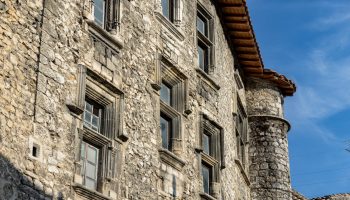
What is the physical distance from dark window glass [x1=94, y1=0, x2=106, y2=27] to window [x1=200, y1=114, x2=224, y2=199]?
355cm

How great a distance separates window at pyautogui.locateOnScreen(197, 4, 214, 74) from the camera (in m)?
15.3

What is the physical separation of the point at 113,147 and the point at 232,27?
23.8ft

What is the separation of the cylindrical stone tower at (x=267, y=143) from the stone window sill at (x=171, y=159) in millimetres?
5806

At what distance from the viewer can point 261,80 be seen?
1947 centimetres

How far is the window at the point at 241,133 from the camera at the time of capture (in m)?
17.5

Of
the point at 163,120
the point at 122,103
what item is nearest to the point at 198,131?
the point at 163,120

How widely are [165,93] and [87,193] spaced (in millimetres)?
3807

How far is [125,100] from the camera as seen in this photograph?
1141cm

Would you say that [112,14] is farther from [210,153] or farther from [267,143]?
[267,143]

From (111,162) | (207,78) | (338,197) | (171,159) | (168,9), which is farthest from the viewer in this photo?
(338,197)

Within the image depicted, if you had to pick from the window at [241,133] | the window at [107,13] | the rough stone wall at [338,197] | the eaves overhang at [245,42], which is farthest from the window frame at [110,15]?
the rough stone wall at [338,197]

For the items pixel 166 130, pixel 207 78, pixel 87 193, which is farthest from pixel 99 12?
pixel 207 78

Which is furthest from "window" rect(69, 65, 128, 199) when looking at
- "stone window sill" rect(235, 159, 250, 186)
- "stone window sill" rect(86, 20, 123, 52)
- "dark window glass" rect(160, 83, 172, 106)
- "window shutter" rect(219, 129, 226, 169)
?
"stone window sill" rect(235, 159, 250, 186)

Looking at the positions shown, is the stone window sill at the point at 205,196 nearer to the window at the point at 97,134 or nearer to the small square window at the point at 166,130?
the small square window at the point at 166,130
